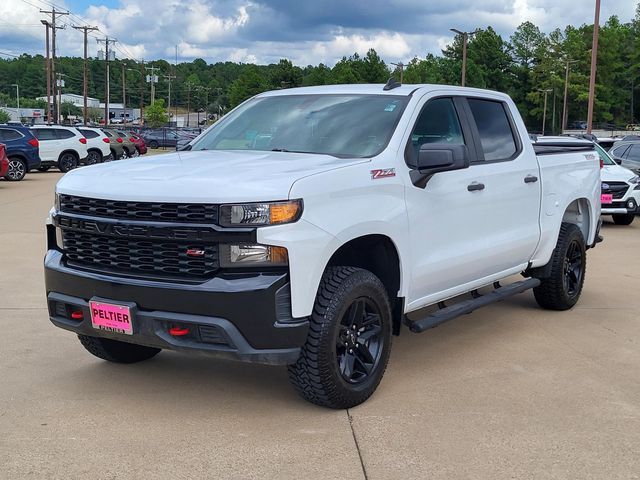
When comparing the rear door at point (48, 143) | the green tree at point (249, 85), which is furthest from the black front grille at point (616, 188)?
the green tree at point (249, 85)

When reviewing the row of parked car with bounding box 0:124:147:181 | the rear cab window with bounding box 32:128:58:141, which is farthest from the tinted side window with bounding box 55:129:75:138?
the rear cab window with bounding box 32:128:58:141

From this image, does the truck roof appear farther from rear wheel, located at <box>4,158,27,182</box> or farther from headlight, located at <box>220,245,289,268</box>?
rear wheel, located at <box>4,158,27,182</box>

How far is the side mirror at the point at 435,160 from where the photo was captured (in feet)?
16.3

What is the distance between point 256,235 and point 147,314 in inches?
29.5

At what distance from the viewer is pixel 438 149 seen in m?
4.99

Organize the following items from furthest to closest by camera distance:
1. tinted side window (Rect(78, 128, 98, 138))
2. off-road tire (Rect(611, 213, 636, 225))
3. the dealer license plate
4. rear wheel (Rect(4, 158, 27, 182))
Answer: tinted side window (Rect(78, 128, 98, 138)) → rear wheel (Rect(4, 158, 27, 182)) → off-road tire (Rect(611, 213, 636, 225)) → the dealer license plate

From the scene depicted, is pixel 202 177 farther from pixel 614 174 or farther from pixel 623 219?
pixel 623 219

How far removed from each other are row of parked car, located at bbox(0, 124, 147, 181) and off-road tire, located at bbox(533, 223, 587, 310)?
19658 millimetres

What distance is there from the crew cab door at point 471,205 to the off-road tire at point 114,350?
1.94m

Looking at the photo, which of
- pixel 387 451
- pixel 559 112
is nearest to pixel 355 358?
pixel 387 451

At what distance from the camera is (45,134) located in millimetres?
28406

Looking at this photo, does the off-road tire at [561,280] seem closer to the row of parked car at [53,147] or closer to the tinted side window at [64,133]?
the row of parked car at [53,147]

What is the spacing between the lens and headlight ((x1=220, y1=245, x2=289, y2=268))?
163 inches

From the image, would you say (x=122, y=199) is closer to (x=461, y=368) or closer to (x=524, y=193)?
(x=461, y=368)
